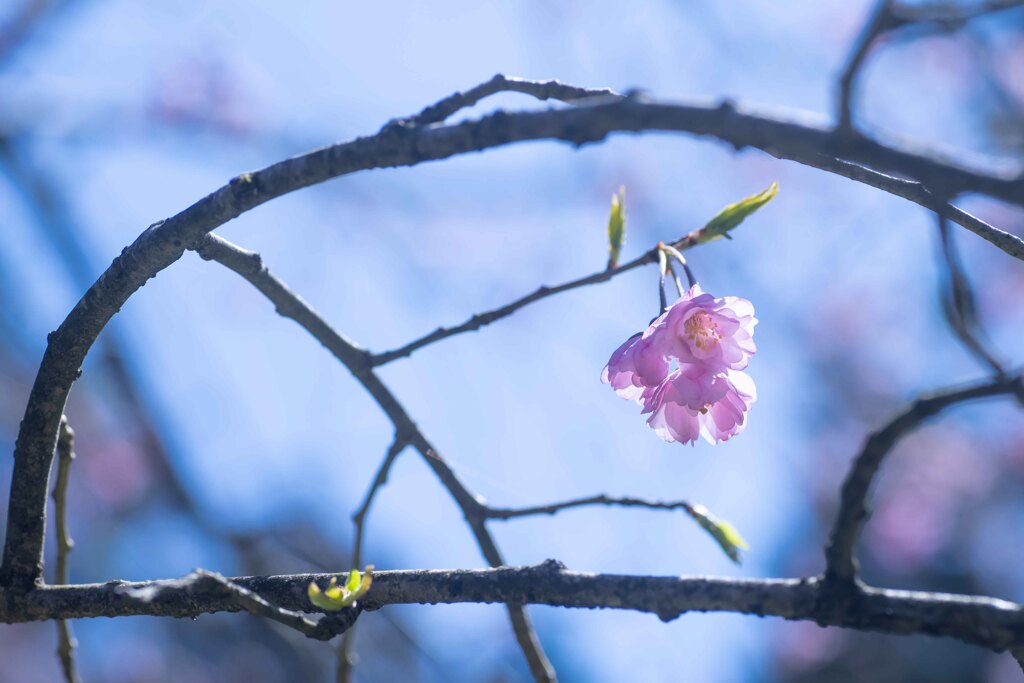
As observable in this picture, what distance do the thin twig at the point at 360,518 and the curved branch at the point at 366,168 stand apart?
0.53 metres

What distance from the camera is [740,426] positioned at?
4.67 ft

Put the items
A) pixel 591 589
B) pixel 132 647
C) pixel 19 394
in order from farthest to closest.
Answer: pixel 132 647 → pixel 19 394 → pixel 591 589

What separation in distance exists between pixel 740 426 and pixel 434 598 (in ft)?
1.98

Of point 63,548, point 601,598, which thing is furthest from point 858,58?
point 63,548

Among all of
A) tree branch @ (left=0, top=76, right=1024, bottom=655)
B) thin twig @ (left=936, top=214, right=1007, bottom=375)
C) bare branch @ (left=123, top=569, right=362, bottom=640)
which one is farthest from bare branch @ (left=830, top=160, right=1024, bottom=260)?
bare branch @ (left=123, top=569, right=362, bottom=640)

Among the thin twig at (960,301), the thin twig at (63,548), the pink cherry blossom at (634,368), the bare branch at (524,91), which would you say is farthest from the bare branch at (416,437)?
the thin twig at (960,301)

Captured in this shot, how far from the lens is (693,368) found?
135 centimetres

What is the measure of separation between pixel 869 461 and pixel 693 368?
1.92 feet

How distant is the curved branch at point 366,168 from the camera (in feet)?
2.15

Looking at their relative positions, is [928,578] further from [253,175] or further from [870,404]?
[253,175]

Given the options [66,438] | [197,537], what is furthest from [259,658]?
[66,438]

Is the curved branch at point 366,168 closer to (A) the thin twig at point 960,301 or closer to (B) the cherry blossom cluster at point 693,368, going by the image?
(A) the thin twig at point 960,301

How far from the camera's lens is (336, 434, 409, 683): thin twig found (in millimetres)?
1573

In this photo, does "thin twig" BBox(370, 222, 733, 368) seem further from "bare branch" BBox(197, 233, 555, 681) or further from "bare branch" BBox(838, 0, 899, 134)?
"bare branch" BBox(838, 0, 899, 134)
